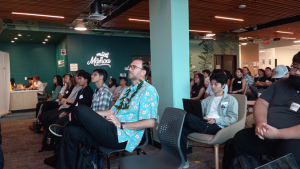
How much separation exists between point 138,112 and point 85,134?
599mm

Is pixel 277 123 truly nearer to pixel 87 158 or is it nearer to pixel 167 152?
pixel 167 152

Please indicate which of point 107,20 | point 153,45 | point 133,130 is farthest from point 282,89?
point 107,20

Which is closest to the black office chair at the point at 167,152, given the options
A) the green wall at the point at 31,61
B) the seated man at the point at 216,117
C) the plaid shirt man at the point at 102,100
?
the seated man at the point at 216,117

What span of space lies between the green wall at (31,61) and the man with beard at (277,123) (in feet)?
37.4

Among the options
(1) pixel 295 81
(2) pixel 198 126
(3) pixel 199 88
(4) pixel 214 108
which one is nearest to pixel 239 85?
(3) pixel 199 88

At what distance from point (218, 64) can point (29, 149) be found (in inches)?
429

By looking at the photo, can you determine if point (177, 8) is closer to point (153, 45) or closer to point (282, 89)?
point (153, 45)

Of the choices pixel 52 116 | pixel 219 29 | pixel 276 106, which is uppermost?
pixel 219 29

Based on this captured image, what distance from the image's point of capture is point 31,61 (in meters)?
11.4

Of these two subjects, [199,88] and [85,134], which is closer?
[85,134]

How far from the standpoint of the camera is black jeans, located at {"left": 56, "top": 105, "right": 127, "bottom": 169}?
2068mm

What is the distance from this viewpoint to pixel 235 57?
13391 millimetres

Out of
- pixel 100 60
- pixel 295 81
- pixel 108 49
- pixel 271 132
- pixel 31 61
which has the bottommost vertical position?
pixel 271 132

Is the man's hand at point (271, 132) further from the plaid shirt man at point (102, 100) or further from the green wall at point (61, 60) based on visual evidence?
the green wall at point (61, 60)
